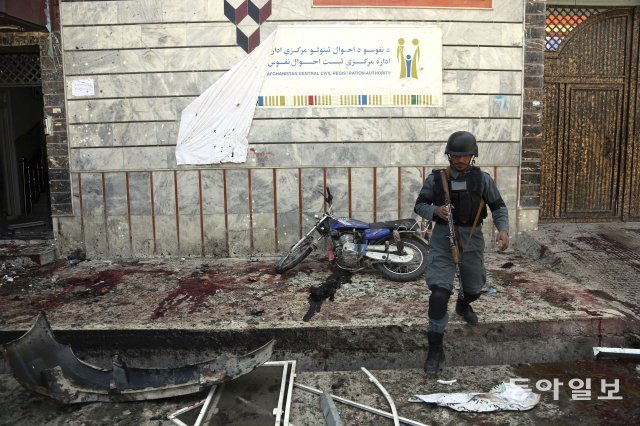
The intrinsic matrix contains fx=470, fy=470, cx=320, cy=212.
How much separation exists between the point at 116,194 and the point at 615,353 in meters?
6.12

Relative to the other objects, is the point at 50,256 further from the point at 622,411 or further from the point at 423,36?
the point at 622,411

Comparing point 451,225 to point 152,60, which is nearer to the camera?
point 451,225

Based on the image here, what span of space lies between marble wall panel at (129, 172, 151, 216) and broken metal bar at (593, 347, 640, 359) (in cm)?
555

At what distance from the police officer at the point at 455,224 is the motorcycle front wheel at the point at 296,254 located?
80.5 inches

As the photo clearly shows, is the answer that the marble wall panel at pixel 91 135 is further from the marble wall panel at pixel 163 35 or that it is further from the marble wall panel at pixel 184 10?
the marble wall panel at pixel 184 10

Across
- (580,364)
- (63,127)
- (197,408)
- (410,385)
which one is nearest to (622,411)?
(580,364)

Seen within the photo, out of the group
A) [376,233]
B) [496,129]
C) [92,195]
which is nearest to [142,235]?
[92,195]

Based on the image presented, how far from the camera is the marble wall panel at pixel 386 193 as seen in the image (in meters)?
6.51

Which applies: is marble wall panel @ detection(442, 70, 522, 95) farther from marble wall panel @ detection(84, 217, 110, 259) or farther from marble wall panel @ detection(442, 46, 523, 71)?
marble wall panel @ detection(84, 217, 110, 259)

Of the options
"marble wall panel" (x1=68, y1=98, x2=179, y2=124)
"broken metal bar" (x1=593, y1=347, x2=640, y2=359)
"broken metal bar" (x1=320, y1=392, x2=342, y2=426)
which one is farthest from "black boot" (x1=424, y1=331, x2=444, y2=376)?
"marble wall panel" (x1=68, y1=98, x2=179, y2=124)

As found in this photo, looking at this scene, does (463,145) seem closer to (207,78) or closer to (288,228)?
(288,228)

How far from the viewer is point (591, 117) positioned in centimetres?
693

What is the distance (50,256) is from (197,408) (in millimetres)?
4228

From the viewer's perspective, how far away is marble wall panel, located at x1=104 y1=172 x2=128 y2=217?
6.54 meters
